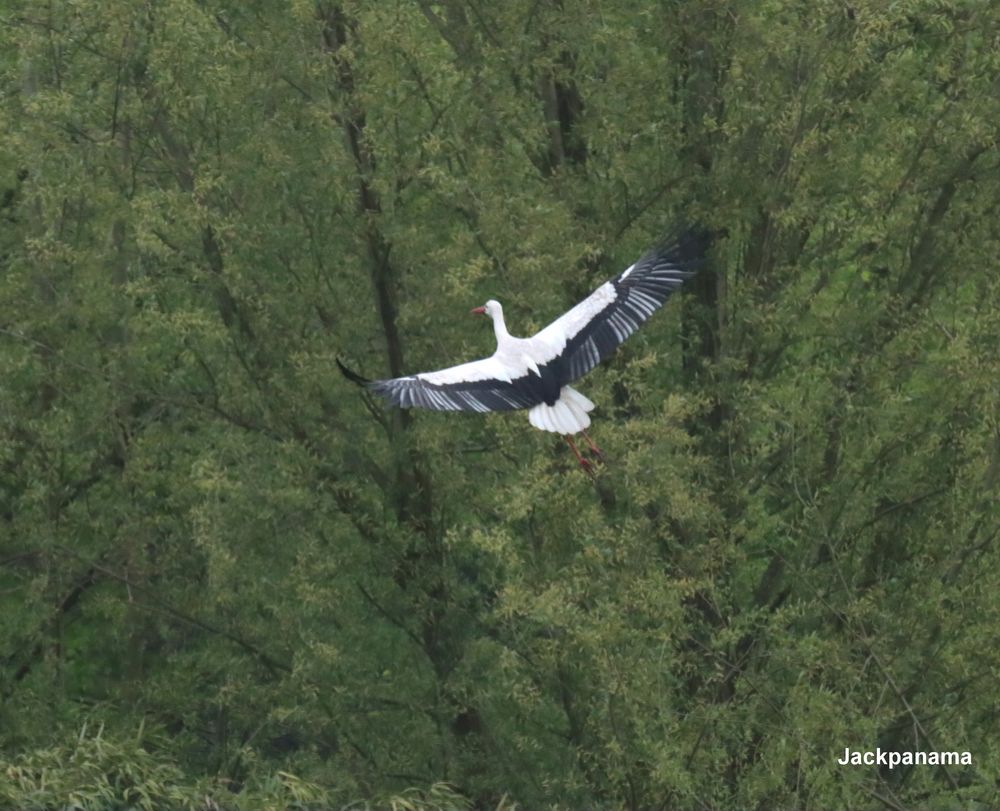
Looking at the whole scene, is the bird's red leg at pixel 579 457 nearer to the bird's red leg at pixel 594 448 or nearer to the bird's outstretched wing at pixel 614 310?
the bird's red leg at pixel 594 448

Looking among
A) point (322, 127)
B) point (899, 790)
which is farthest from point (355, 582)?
point (899, 790)

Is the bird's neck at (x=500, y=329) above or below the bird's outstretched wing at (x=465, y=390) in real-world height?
above

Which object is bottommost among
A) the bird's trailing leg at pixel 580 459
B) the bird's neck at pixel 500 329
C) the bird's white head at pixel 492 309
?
the bird's trailing leg at pixel 580 459

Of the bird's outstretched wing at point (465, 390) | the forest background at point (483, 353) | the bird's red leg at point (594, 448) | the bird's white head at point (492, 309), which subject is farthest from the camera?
the bird's white head at point (492, 309)

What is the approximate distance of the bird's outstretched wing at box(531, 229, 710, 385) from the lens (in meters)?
13.8

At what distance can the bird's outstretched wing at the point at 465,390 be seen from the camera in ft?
43.1

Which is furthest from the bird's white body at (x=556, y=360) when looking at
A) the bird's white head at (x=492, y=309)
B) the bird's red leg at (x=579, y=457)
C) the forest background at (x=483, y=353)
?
the forest background at (x=483, y=353)

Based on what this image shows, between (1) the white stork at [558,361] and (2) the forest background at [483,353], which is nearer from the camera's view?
(1) the white stork at [558,361]

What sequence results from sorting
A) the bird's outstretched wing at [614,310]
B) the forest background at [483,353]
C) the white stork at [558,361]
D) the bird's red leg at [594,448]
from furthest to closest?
the forest background at [483,353]
the bird's outstretched wing at [614,310]
the bird's red leg at [594,448]
the white stork at [558,361]

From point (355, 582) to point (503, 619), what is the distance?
6.42 feet

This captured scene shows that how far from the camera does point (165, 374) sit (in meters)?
17.7

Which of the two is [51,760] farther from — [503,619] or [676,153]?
[676,153]

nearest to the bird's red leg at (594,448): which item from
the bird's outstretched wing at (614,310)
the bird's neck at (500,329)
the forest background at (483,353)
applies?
the forest background at (483,353)

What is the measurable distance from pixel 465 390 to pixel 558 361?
66cm
